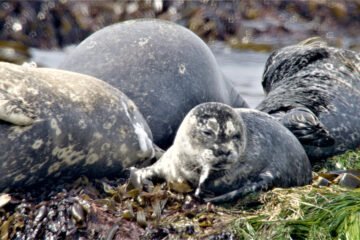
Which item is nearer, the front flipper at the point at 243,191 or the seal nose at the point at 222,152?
the seal nose at the point at 222,152

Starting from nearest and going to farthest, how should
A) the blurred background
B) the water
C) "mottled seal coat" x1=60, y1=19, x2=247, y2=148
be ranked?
"mottled seal coat" x1=60, y1=19, x2=247, y2=148 → the water → the blurred background

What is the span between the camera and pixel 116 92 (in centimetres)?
670

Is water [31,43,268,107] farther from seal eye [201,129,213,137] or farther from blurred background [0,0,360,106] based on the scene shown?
seal eye [201,129,213,137]

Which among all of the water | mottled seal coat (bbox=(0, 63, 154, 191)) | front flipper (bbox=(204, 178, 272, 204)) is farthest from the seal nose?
the water

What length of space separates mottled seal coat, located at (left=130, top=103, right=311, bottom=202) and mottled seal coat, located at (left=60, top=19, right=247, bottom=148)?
917mm

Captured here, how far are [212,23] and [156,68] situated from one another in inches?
402

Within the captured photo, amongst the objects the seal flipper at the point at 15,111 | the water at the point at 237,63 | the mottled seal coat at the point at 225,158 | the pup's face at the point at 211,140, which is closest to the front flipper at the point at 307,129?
the mottled seal coat at the point at 225,158

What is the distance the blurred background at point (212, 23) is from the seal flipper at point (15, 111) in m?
9.07

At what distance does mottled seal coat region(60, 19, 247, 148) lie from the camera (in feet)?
23.9

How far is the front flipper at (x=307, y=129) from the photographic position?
24.0ft

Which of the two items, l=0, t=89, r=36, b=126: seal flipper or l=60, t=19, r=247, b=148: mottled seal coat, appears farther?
l=60, t=19, r=247, b=148: mottled seal coat

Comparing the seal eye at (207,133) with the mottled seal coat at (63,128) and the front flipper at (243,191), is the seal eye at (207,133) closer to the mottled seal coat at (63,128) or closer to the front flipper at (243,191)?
the front flipper at (243,191)

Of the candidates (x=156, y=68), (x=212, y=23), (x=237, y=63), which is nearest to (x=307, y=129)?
(x=156, y=68)

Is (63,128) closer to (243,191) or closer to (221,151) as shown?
(221,151)
